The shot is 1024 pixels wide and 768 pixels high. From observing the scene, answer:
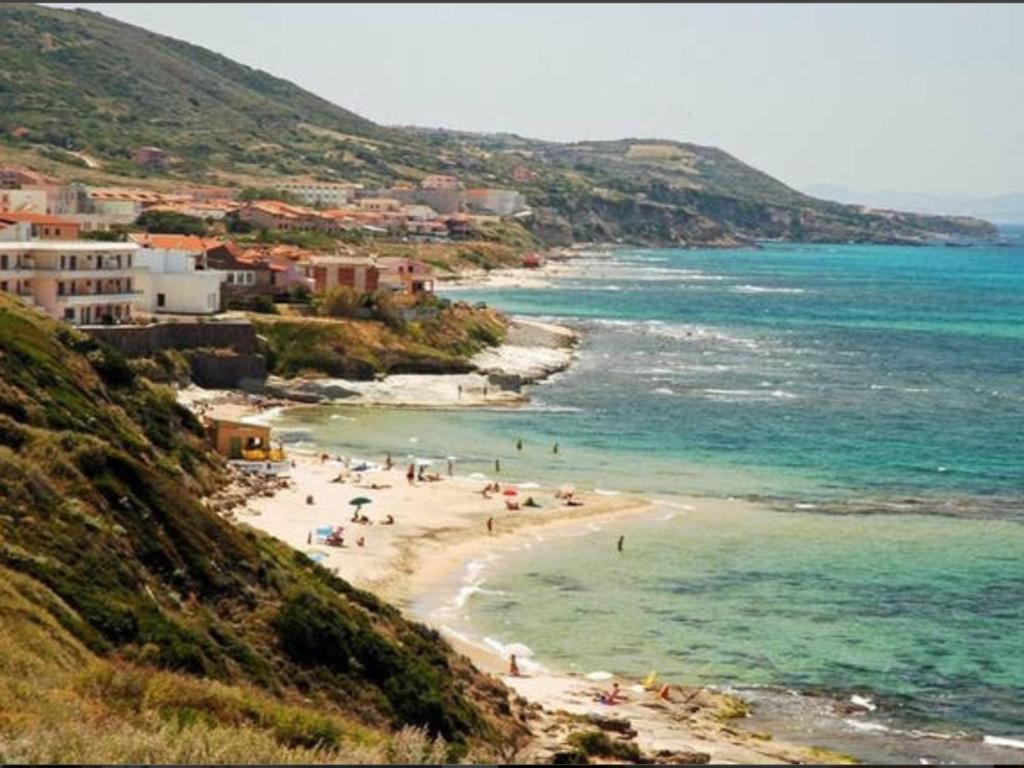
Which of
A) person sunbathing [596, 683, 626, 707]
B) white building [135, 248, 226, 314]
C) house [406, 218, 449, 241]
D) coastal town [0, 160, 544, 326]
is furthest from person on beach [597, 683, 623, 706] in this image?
house [406, 218, 449, 241]

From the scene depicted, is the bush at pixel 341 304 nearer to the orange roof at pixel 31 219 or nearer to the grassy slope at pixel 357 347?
the grassy slope at pixel 357 347

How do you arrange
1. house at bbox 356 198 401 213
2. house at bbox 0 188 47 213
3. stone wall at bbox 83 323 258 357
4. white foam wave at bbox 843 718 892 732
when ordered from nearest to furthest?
1. white foam wave at bbox 843 718 892 732
2. stone wall at bbox 83 323 258 357
3. house at bbox 0 188 47 213
4. house at bbox 356 198 401 213

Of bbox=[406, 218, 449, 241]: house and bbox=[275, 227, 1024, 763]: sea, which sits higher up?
bbox=[406, 218, 449, 241]: house

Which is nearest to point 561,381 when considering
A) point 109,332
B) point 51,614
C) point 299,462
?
point 109,332

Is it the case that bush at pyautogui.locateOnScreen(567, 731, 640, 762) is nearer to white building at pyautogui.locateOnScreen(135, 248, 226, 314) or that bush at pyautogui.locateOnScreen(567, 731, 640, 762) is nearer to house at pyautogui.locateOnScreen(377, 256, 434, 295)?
white building at pyautogui.locateOnScreen(135, 248, 226, 314)

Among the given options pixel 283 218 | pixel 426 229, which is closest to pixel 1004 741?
pixel 283 218

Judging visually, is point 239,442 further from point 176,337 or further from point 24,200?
point 24,200
